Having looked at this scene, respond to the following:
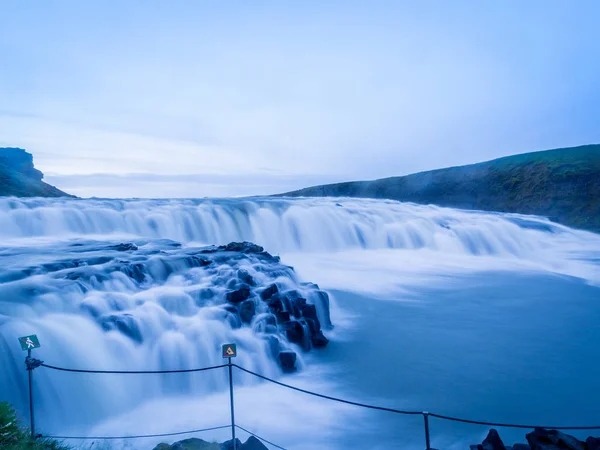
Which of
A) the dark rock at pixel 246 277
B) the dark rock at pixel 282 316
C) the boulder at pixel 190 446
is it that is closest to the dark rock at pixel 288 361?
the dark rock at pixel 282 316

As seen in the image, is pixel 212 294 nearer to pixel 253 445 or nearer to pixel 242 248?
pixel 242 248

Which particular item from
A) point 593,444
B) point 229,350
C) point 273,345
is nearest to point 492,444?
point 593,444

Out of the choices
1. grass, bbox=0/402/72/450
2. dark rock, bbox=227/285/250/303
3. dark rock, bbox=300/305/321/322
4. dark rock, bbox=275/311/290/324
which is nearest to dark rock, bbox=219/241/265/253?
dark rock, bbox=227/285/250/303

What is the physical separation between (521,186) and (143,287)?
41033mm

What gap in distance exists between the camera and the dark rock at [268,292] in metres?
9.62

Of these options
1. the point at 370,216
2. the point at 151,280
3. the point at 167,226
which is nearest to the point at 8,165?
the point at 167,226

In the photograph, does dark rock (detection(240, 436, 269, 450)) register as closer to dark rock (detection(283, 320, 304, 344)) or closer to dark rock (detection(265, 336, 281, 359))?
dark rock (detection(265, 336, 281, 359))

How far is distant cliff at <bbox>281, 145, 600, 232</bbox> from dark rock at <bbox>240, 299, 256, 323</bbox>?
3050cm

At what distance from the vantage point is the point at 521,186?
42031 mm

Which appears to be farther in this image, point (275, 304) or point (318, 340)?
point (275, 304)

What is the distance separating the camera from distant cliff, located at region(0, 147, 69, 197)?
4861 cm

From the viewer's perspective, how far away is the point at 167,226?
67.1 ft

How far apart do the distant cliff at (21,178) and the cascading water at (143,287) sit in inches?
1305

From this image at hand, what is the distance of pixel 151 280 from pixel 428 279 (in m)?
10.6
